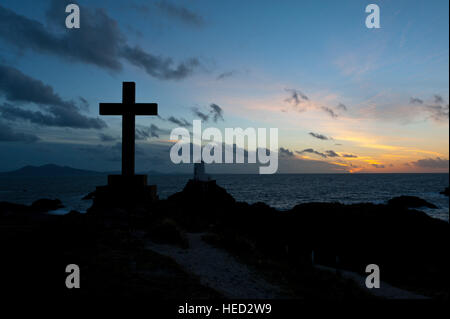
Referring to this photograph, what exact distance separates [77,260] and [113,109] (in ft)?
13.8

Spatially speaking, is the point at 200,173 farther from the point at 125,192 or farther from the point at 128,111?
the point at 125,192

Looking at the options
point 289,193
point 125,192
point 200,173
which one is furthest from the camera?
point 289,193

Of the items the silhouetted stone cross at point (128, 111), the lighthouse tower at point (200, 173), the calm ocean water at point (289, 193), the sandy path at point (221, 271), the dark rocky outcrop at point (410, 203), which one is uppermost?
the silhouetted stone cross at point (128, 111)

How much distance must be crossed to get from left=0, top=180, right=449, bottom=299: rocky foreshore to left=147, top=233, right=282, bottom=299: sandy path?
0.46 m

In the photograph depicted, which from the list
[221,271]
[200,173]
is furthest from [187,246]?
[200,173]

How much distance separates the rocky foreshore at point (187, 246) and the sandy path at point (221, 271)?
0.46m

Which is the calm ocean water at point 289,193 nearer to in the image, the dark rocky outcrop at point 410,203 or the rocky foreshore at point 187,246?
the dark rocky outcrop at point 410,203

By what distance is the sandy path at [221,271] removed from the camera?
7309 mm

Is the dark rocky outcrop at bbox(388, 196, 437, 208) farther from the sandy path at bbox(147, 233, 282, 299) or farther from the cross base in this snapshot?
the cross base

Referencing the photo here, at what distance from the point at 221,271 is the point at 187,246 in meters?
2.32

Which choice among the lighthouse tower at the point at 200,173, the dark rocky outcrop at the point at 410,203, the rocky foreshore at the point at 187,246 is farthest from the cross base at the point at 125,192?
the dark rocky outcrop at the point at 410,203

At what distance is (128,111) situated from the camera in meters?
8.17

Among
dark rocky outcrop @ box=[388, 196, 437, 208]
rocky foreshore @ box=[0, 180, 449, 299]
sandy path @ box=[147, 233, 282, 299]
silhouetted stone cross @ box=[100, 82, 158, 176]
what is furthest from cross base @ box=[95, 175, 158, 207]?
dark rocky outcrop @ box=[388, 196, 437, 208]
